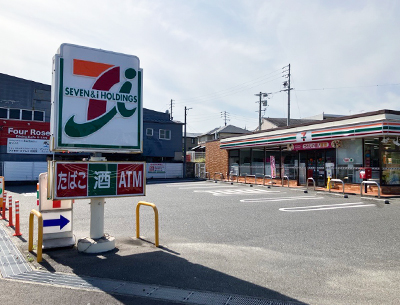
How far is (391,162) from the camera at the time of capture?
55.0 ft

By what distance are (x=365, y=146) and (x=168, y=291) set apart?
1601 cm

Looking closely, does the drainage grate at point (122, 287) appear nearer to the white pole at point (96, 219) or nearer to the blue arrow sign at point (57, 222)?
the blue arrow sign at point (57, 222)

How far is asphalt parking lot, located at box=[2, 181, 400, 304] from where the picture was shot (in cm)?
468

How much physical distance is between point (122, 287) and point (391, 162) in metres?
Result: 16.2

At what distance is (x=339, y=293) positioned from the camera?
4.45 m

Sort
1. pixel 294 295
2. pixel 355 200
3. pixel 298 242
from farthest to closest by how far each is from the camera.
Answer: pixel 355 200 < pixel 298 242 < pixel 294 295

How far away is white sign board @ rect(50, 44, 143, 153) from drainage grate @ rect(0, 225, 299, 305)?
6.95 ft

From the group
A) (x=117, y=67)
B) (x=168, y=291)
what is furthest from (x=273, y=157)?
(x=168, y=291)

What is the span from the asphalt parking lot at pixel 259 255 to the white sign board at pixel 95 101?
2.13 m

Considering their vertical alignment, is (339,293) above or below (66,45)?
below

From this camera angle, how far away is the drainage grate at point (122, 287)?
13.8ft

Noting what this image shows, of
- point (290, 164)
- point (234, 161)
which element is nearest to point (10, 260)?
point (290, 164)

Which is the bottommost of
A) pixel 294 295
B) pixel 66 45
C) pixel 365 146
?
pixel 294 295

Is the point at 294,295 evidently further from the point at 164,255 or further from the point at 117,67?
the point at 117,67
